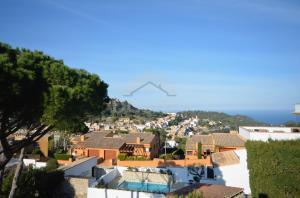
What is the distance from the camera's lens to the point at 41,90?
12.2m

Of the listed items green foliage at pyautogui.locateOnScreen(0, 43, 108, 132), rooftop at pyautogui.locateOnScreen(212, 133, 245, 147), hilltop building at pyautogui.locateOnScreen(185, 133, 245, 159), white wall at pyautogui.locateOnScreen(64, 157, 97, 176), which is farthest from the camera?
hilltop building at pyautogui.locateOnScreen(185, 133, 245, 159)

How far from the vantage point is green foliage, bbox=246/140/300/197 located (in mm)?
16344

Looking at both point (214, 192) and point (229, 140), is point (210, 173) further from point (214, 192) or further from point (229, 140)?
point (229, 140)

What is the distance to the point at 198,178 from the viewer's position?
24031mm

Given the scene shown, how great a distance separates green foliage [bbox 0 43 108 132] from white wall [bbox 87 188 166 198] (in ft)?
23.7

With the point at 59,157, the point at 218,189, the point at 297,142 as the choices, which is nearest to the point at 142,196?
the point at 218,189

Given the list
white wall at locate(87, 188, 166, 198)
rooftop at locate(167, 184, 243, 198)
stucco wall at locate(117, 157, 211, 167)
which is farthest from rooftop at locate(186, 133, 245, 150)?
white wall at locate(87, 188, 166, 198)

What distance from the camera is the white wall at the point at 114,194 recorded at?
19062 millimetres

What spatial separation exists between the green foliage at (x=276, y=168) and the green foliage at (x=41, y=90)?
10.1m

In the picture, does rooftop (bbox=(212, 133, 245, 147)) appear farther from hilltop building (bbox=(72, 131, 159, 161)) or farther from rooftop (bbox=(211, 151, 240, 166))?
hilltop building (bbox=(72, 131, 159, 161))

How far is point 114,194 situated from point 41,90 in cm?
984

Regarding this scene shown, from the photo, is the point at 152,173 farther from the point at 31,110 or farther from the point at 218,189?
the point at 31,110

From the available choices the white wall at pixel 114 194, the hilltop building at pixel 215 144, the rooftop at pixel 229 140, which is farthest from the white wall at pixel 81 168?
the rooftop at pixel 229 140

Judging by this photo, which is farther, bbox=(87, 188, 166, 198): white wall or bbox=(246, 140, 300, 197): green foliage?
bbox=(87, 188, 166, 198): white wall
